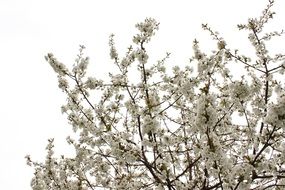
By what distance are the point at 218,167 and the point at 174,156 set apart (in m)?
2.00

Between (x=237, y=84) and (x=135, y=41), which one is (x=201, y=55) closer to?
(x=135, y=41)

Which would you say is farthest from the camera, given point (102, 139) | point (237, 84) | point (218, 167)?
point (102, 139)

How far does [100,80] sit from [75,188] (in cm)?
204

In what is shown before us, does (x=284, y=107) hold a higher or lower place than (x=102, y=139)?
lower

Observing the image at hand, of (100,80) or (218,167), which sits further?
(100,80)

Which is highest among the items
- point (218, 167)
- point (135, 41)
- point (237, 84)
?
point (135, 41)

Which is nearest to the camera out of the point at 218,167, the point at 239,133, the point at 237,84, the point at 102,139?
the point at 218,167

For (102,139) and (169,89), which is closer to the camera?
(102,139)

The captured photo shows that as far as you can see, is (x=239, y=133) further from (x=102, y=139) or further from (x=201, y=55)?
(x=102, y=139)

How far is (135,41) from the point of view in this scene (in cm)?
706

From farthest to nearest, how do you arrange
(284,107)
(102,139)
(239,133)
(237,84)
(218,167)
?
(239,133) → (102,139) → (237,84) → (218,167) → (284,107)

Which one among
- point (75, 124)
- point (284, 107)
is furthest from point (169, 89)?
point (284, 107)

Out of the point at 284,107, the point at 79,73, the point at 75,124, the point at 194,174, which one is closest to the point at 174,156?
the point at 194,174

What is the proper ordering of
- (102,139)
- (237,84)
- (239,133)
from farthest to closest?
(239,133)
(102,139)
(237,84)
